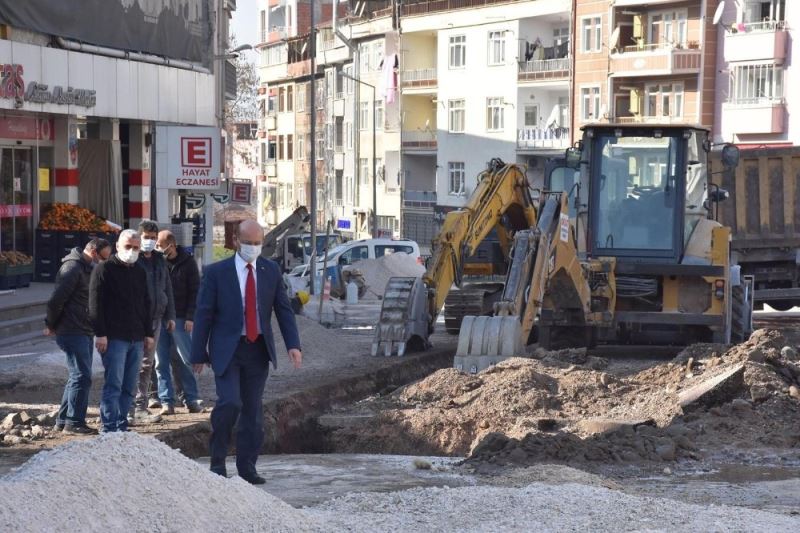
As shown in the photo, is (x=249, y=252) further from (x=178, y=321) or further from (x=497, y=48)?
(x=497, y=48)

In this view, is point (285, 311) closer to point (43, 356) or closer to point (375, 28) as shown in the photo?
point (43, 356)

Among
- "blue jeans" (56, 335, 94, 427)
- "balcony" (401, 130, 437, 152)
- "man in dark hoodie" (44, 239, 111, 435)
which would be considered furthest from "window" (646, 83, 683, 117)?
"blue jeans" (56, 335, 94, 427)

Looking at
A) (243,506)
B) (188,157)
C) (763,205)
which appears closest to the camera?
(243,506)

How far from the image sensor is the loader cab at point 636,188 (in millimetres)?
18703

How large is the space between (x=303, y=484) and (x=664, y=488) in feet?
8.47

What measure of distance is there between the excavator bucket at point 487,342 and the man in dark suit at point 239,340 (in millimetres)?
6299

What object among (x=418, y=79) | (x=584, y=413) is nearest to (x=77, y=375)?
(x=584, y=413)

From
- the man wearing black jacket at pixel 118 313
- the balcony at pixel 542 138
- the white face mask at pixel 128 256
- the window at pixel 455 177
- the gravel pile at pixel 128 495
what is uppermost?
the balcony at pixel 542 138

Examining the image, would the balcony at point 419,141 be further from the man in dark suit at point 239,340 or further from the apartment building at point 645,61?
the man in dark suit at point 239,340

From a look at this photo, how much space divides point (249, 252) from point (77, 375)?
10.8 ft

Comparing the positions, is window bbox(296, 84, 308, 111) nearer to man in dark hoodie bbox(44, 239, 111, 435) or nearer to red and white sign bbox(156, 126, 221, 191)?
red and white sign bbox(156, 126, 221, 191)

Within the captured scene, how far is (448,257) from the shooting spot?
18.6m

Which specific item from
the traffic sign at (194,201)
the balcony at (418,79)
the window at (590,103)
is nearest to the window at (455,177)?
the balcony at (418,79)

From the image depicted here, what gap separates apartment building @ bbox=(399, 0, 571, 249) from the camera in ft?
196
